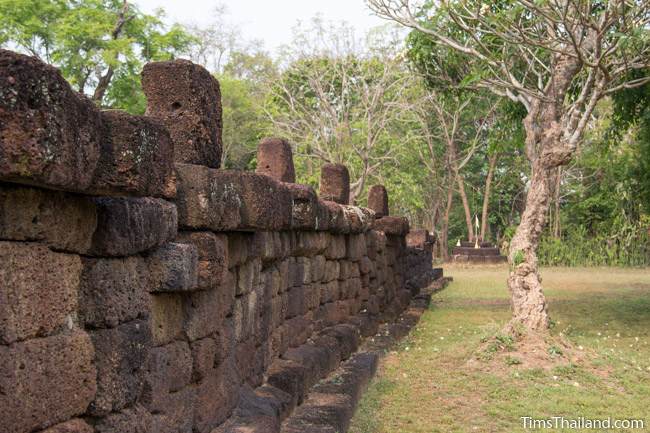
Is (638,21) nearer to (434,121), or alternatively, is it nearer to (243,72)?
(434,121)

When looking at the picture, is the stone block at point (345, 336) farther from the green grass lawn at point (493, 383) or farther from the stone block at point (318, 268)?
the stone block at point (318, 268)

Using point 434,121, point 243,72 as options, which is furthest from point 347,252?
point 243,72

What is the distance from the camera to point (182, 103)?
A: 14.3 ft

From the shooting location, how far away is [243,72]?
128 ft

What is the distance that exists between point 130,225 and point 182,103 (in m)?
1.34

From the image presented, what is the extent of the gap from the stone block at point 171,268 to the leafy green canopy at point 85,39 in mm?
22664

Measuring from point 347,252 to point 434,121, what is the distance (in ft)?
85.6

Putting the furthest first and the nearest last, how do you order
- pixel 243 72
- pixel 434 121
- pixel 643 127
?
pixel 243 72 → pixel 434 121 → pixel 643 127

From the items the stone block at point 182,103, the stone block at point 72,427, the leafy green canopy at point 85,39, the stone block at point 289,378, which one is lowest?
the stone block at point 289,378

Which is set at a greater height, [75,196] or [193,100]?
[193,100]

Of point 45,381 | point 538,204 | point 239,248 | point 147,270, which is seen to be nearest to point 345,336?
point 538,204

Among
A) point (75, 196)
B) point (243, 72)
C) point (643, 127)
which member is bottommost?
point (75, 196)

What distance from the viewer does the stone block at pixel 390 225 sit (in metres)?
12.4

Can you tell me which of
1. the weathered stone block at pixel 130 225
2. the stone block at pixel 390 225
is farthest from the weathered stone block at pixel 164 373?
the stone block at pixel 390 225
